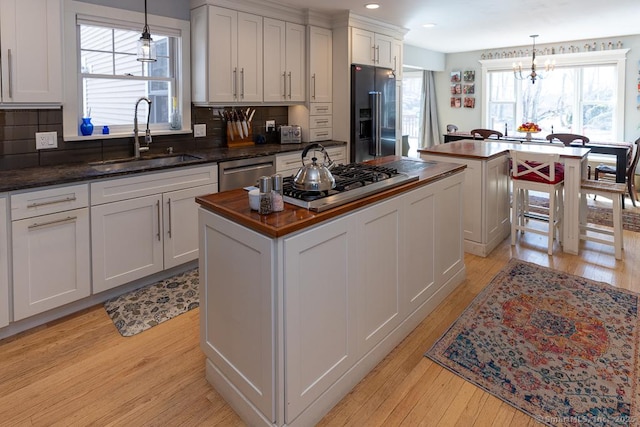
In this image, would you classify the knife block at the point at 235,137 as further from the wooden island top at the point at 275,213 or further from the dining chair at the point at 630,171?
the dining chair at the point at 630,171

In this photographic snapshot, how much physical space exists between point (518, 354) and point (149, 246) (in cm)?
253

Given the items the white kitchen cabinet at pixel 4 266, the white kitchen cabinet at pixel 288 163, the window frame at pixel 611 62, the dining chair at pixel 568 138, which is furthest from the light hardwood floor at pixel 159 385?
the window frame at pixel 611 62

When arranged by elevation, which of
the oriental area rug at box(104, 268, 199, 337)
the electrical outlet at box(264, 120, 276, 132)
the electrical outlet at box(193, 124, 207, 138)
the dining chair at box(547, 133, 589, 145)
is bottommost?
the oriental area rug at box(104, 268, 199, 337)

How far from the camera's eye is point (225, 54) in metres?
3.76

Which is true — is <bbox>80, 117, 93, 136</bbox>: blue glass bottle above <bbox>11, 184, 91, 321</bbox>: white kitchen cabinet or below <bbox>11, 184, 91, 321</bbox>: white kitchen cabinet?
above

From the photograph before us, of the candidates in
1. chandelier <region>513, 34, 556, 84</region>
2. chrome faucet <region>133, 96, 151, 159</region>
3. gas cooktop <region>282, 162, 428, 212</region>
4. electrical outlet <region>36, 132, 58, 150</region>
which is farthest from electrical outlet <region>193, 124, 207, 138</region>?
chandelier <region>513, 34, 556, 84</region>

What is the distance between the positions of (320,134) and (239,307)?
3367 millimetres

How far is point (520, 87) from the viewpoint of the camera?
25.1 feet

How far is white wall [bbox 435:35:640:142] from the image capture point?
636 cm

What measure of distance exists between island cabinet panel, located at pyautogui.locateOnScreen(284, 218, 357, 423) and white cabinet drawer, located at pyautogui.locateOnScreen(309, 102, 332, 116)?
305 cm

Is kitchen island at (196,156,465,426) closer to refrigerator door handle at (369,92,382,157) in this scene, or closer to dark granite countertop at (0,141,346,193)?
dark granite countertop at (0,141,346,193)

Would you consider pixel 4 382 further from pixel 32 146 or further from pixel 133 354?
pixel 32 146

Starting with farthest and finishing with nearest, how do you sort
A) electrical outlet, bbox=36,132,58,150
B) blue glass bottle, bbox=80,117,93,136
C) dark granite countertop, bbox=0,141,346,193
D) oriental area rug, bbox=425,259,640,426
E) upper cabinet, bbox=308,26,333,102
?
1. upper cabinet, bbox=308,26,333,102
2. blue glass bottle, bbox=80,117,93,136
3. electrical outlet, bbox=36,132,58,150
4. dark granite countertop, bbox=0,141,346,193
5. oriental area rug, bbox=425,259,640,426

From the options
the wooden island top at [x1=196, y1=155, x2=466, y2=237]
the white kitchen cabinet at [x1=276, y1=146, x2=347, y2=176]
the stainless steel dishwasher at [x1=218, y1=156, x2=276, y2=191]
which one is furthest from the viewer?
the white kitchen cabinet at [x1=276, y1=146, x2=347, y2=176]
